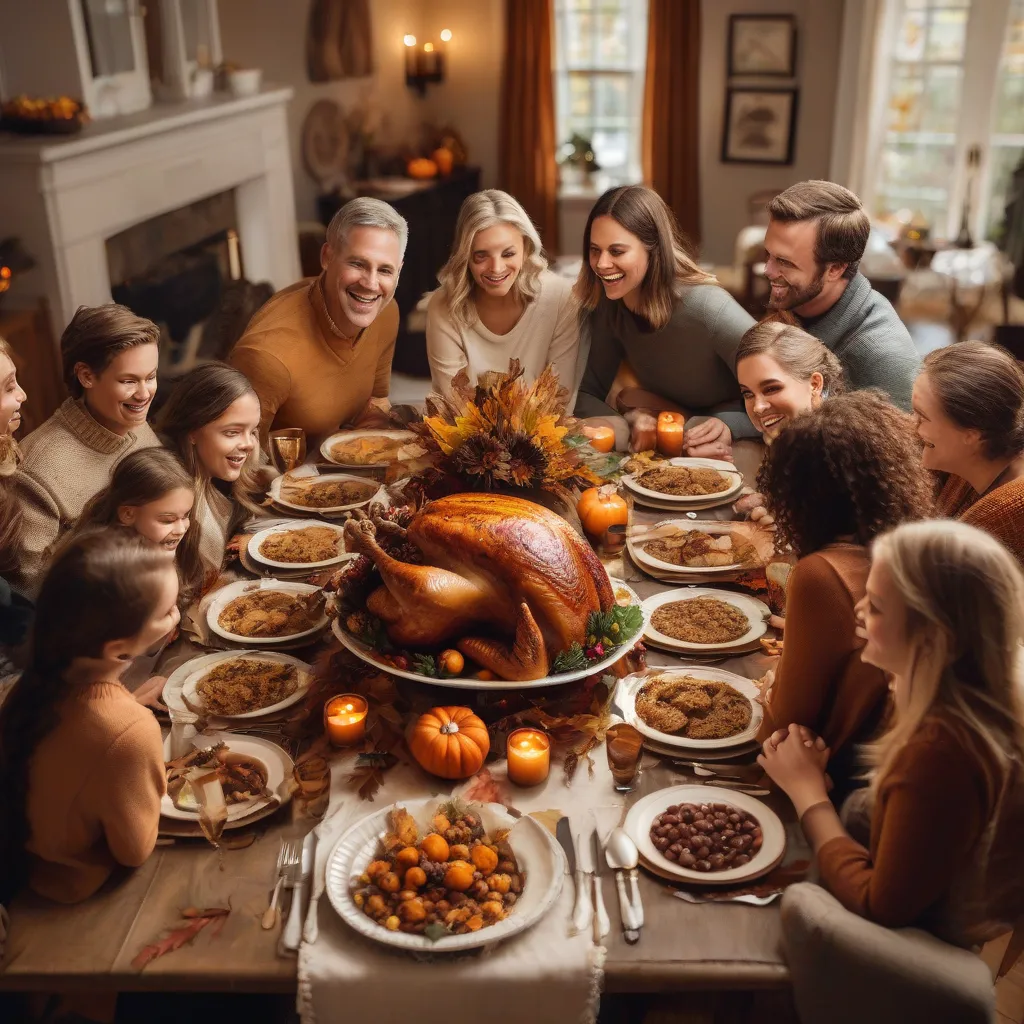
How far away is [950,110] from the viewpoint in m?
6.48

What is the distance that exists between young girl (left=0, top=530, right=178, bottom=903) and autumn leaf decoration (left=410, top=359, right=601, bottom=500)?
76cm

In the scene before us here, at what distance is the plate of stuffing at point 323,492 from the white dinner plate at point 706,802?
1247 millimetres

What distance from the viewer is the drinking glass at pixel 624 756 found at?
5.28 feet

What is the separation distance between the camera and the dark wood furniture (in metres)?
6.18

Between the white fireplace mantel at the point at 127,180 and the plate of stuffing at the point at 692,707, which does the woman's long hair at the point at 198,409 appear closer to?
the plate of stuffing at the point at 692,707

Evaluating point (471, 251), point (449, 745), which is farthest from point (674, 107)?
point (449, 745)

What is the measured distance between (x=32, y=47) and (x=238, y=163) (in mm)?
1258

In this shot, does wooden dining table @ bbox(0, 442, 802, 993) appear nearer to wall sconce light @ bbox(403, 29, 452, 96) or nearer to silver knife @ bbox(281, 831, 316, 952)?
silver knife @ bbox(281, 831, 316, 952)

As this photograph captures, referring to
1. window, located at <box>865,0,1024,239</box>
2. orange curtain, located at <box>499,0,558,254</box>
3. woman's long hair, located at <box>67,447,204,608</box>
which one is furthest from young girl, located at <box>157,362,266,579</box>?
orange curtain, located at <box>499,0,558,254</box>

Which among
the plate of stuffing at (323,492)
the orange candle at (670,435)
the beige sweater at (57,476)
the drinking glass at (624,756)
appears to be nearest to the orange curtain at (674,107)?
the orange candle at (670,435)

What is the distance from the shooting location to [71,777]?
1.42 meters

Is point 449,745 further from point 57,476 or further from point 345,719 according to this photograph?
point 57,476

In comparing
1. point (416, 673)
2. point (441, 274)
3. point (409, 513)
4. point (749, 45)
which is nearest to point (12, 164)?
point (441, 274)

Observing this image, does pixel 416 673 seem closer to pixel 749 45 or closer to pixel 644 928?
pixel 644 928
